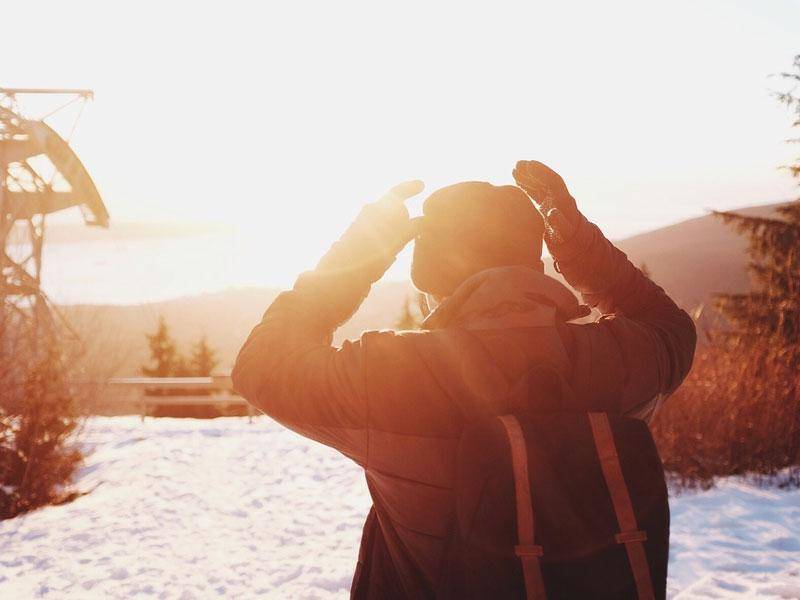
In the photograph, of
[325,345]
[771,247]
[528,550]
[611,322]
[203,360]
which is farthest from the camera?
[203,360]

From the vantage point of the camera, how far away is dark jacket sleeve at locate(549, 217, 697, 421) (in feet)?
3.81

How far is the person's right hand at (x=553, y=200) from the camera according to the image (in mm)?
1351

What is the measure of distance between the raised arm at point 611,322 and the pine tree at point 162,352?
1393 inches

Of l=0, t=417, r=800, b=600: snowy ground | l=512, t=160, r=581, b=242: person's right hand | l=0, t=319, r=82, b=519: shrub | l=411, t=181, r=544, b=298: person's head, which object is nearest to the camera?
l=411, t=181, r=544, b=298: person's head

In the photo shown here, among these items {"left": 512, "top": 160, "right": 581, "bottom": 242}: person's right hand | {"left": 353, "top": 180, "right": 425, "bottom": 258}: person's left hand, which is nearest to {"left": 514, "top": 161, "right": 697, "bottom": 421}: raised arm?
{"left": 512, "top": 160, "right": 581, "bottom": 242}: person's right hand

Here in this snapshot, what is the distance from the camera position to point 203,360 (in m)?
36.7

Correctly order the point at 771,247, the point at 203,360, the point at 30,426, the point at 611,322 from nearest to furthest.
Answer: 1. the point at 611,322
2. the point at 30,426
3. the point at 771,247
4. the point at 203,360

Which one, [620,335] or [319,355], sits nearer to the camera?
[319,355]

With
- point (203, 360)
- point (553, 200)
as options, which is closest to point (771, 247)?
point (553, 200)

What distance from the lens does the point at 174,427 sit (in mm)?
11383

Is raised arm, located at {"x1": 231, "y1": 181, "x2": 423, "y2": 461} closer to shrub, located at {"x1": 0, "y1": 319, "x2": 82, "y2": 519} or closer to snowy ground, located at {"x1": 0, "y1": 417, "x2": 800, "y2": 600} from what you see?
snowy ground, located at {"x1": 0, "y1": 417, "x2": 800, "y2": 600}

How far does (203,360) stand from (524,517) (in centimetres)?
3749

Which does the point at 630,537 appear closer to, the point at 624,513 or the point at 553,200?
the point at 624,513

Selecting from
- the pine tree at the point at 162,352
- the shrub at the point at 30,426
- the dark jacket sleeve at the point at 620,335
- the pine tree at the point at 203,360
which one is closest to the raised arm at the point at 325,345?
the dark jacket sleeve at the point at 620,335
